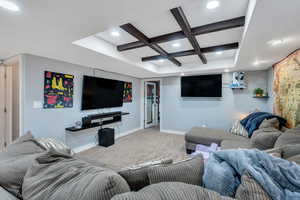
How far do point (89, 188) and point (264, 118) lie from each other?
3339mm

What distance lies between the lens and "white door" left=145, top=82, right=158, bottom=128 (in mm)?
6273

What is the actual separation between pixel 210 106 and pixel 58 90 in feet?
14.8

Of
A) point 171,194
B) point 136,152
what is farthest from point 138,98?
point 171,194

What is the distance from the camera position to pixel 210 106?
15.5 feet

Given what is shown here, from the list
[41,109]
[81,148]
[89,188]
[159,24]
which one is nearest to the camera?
[89,188]

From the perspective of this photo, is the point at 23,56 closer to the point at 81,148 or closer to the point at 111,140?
the point at 81,148

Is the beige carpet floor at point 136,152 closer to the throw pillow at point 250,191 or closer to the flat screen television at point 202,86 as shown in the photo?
the flat screen television at point 202,86

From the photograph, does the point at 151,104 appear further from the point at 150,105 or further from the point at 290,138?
the point at 290,138

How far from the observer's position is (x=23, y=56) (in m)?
2.62

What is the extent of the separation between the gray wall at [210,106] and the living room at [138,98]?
0.03 metres

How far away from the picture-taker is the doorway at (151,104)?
6266mm

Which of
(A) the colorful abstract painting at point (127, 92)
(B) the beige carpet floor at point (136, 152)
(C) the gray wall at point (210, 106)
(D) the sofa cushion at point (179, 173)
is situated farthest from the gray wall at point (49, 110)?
(D) the sofa cushion at point (179, 173)

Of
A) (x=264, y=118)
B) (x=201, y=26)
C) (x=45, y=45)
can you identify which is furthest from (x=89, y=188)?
(x=264, y=118)

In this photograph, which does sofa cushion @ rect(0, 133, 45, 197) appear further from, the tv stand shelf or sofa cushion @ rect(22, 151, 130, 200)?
the tv stand shelf
